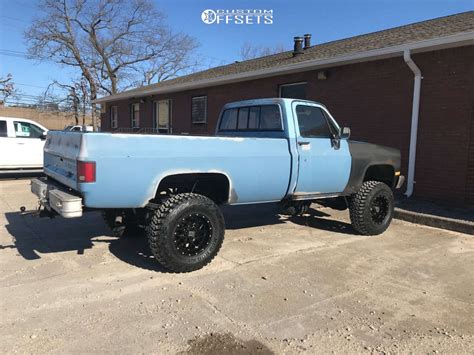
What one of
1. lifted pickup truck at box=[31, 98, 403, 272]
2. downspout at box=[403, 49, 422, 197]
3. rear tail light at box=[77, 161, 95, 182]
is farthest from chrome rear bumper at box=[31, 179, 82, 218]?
downspout at box=[403, 49, 422, 197]

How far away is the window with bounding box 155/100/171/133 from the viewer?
19469 millimetres

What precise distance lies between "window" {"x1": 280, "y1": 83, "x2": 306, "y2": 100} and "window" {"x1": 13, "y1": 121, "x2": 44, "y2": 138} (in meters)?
7.27

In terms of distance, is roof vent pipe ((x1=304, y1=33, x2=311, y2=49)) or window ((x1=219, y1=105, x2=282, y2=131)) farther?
roof vent pipe ((x1=304, y1=33, x2=311, y2=49))

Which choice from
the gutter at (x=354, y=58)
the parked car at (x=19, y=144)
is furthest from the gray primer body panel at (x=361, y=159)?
the parked car at (x=19, y=144)

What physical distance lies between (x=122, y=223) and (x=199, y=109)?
1181 centimetres

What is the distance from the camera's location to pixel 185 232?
469 cm

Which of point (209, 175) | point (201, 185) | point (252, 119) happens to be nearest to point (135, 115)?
point (252, 119)

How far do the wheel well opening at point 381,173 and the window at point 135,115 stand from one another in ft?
56.6

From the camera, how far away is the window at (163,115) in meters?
19.5

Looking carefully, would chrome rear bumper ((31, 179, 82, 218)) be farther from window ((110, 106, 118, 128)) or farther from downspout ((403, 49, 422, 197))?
window ((110, 106, 118, 128))

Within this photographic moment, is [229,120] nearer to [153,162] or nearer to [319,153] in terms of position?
[319,153]

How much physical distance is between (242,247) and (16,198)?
600 centimetres

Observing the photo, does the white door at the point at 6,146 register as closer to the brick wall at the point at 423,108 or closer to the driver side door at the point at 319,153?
the brick wall at the point at 423,108

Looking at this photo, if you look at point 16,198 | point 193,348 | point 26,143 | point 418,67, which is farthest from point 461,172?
point 26,143
